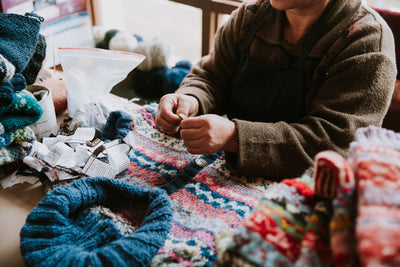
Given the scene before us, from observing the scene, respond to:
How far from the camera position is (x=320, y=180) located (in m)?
0.48

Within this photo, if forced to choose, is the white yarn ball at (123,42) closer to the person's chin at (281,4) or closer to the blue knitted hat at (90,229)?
the person's chin at (281,4)

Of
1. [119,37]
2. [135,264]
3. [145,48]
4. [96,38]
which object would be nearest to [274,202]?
[135,264]

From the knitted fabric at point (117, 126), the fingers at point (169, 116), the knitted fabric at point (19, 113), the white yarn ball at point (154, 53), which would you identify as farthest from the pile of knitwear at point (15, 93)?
the white yarn ball at point (154, 53)

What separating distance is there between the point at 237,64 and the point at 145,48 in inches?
Answer: 29.4

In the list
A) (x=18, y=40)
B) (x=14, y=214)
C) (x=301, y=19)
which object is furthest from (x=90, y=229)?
(x=301, y=19)

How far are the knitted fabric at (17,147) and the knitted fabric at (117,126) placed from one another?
0.66ft

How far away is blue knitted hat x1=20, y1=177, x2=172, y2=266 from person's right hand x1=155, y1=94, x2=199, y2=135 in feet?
0.87

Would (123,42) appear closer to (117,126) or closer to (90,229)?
(117,126)

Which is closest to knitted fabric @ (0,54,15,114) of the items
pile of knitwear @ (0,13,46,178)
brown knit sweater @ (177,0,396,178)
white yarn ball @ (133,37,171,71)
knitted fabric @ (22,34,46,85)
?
pile of knitwear @ (0,13,46,178)

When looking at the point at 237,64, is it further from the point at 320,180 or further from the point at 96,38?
the point at 96,38

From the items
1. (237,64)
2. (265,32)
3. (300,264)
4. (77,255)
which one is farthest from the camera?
(237,64)

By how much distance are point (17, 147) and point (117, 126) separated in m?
0.26

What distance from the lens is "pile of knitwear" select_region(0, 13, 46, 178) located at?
730mm

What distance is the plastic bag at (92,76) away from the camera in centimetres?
105
